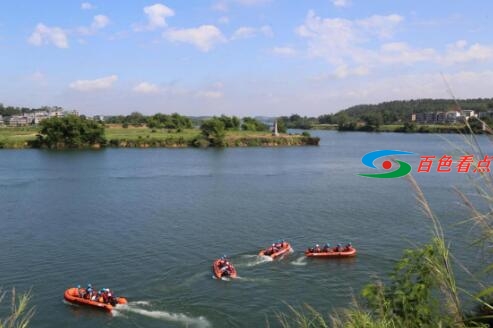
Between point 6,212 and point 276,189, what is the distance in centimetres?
3050

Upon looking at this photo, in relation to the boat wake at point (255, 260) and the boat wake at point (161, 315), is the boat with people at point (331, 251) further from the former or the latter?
the boat wake at point (161, 315)

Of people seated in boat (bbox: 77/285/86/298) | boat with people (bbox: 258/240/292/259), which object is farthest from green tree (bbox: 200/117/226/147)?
people seated in boat (bbox: 77/285/86/298)

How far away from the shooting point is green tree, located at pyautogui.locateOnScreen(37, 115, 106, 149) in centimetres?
11569

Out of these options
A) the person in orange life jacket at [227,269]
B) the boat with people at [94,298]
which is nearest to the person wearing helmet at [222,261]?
the person in orange life jacket at [227,269]

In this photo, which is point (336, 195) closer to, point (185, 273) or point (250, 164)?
point (185, 273)

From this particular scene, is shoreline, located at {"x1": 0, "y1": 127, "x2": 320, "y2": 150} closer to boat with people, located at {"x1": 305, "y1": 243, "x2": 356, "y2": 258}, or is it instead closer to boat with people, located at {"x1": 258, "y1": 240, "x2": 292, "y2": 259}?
boat with people, located at {"x1": 258, "y1": 240, "x2": 292, "y2": 259}

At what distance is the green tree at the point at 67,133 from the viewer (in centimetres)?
11569

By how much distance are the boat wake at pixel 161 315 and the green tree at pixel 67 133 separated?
98306mm

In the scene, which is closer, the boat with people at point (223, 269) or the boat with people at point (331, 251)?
the boat with people at point (223, 269)

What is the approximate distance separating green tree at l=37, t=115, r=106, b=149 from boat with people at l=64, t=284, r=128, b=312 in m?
96.4

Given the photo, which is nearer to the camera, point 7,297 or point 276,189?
point 7,297

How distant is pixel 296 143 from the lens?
437 feet

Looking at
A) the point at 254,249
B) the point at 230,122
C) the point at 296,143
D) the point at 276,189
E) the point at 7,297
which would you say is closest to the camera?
the point at 7,297

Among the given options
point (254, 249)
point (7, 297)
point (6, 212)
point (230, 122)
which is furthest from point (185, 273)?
point (230, 122)
